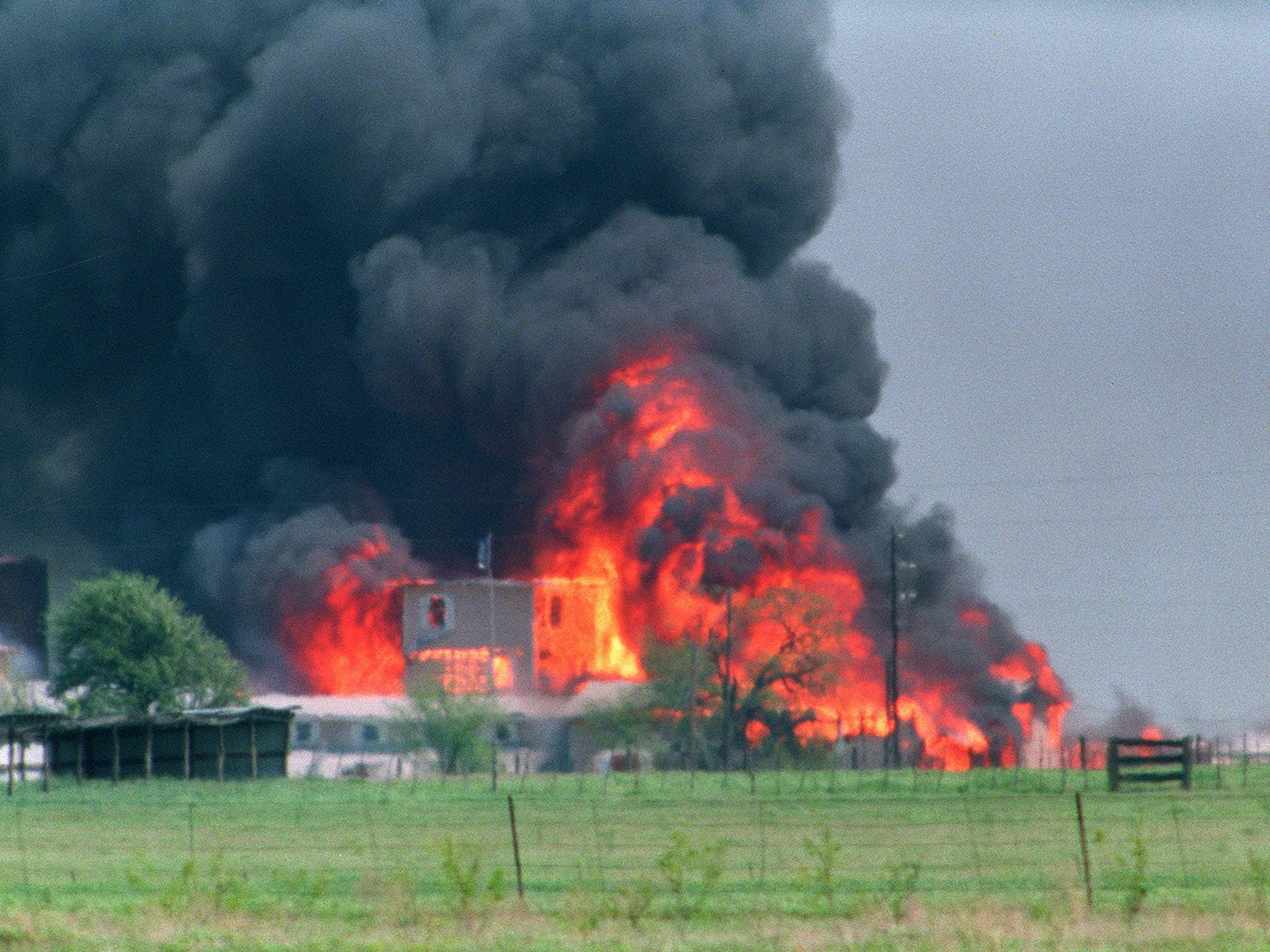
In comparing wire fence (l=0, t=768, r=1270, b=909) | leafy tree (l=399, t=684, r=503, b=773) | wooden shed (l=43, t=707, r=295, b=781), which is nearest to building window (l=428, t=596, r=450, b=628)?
leafy tree (l=399, t=684, r=503, b=773)

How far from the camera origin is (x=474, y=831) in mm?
35594

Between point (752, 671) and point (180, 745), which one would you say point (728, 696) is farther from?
point (180, 745)

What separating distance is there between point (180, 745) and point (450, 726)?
44.4ft

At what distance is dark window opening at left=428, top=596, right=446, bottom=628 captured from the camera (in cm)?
8550

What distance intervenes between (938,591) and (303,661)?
96.6ft

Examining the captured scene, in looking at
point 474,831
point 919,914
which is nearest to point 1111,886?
point 919,914

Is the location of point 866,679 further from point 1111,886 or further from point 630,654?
point 1111,886

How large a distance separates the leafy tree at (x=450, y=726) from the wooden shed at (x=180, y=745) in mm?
10239

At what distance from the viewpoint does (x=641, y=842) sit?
3275 cm

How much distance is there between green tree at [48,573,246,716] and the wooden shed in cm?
1712

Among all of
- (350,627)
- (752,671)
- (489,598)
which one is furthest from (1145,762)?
(350,627)

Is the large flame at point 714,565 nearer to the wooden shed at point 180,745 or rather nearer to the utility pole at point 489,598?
the utility pole at point 489,598

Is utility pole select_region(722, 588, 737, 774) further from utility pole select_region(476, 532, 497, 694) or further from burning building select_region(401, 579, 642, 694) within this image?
utility pole select_region(476, 532, 497, 694)

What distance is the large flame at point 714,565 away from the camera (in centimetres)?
7050
